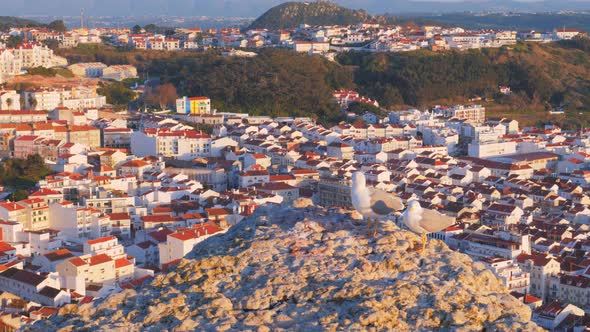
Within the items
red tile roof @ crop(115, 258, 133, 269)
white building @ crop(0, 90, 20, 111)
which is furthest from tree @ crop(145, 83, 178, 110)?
red tile roof @ crop(115, 258, 133, 269)

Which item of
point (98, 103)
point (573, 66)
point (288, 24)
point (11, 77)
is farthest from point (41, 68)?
point (288, 24)

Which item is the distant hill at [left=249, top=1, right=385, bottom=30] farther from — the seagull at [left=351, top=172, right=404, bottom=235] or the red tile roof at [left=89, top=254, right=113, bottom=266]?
the seagull at [left=351, top=172, right=404, bottom=235]

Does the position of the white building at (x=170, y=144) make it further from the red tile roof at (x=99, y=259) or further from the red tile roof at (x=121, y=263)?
the red tile roof at (x=99, y=259)

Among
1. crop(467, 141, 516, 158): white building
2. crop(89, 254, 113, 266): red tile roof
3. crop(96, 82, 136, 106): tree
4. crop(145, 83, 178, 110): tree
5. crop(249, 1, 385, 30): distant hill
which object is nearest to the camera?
crop(89, 254, 113, 266): red tile roof

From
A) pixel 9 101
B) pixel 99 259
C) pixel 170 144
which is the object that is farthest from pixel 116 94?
pixel 99 259

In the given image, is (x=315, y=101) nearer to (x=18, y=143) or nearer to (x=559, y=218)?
(x=18, y=143)
